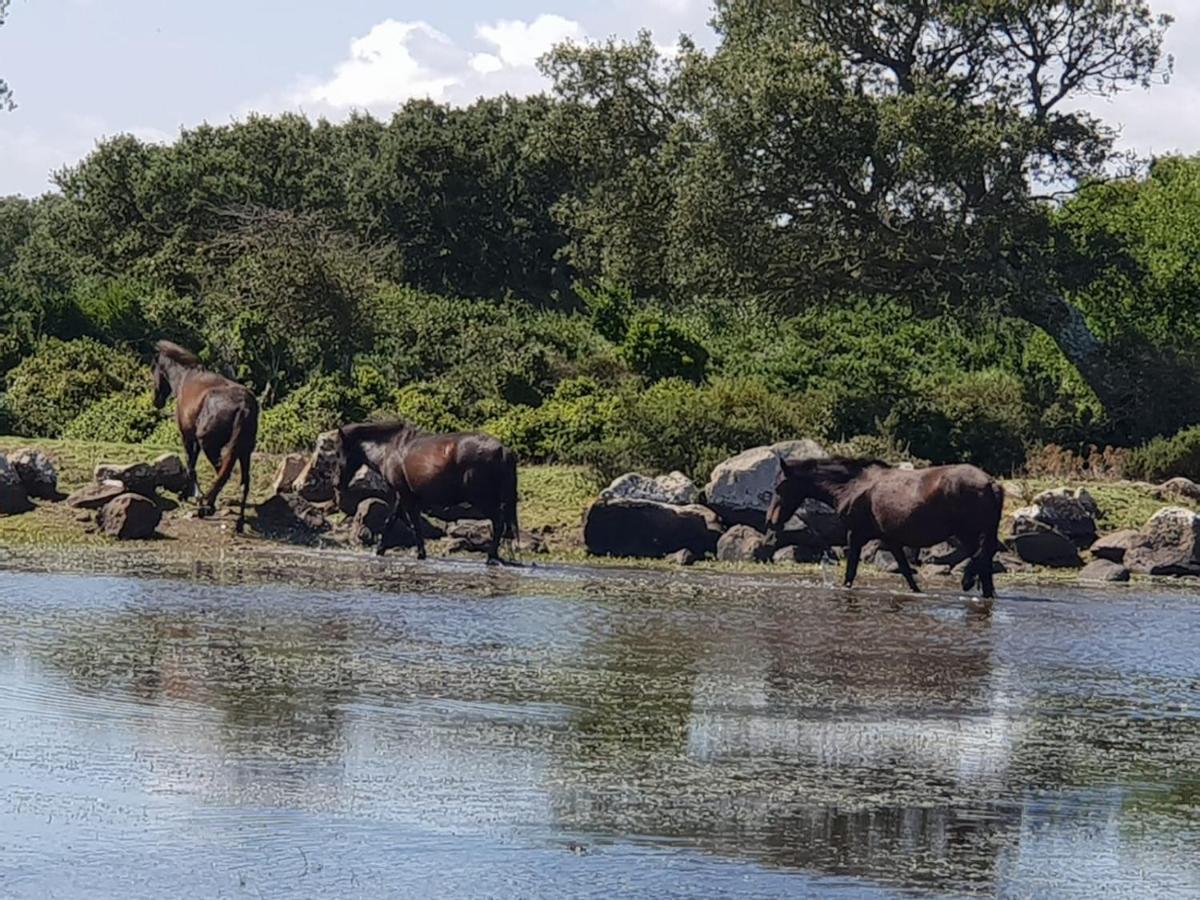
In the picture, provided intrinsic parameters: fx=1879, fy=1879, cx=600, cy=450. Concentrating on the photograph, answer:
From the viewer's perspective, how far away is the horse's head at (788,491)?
2261 cm

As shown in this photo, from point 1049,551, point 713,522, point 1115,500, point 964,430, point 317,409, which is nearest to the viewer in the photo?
point 1049,551

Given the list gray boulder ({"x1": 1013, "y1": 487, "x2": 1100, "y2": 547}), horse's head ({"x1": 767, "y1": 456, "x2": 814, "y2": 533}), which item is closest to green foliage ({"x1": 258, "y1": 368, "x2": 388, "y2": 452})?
horse's head ({"x1": 767, "y1": 456, "x2": 814, "y2": 533})

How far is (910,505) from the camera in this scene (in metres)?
21.5

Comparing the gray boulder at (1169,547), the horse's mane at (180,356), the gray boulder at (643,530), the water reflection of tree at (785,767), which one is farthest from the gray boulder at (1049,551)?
the horse's mane at (180,356)

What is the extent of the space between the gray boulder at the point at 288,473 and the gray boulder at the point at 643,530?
14.1 ft

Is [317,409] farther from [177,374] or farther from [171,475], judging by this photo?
[171,475]

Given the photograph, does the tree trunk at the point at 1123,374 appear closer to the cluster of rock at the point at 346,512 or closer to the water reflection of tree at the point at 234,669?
the cluster of rock at the point at 346,512

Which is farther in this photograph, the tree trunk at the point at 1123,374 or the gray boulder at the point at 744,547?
the tree trunk at the point at 1123,374

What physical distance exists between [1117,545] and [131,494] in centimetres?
1250

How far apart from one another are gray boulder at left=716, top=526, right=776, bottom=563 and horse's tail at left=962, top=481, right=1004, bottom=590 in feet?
10.0

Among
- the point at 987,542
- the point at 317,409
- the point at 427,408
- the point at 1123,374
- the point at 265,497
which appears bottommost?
the point at 987,542

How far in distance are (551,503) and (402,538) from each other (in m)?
3.14

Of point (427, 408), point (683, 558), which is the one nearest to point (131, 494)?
point (683, 558)

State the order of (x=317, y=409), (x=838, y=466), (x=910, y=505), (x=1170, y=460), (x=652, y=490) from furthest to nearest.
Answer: (x=317, y=409)
(x=1170, y=460)
(x=652, y=490)
(x=838, y=466)
(x=910, y=505)
